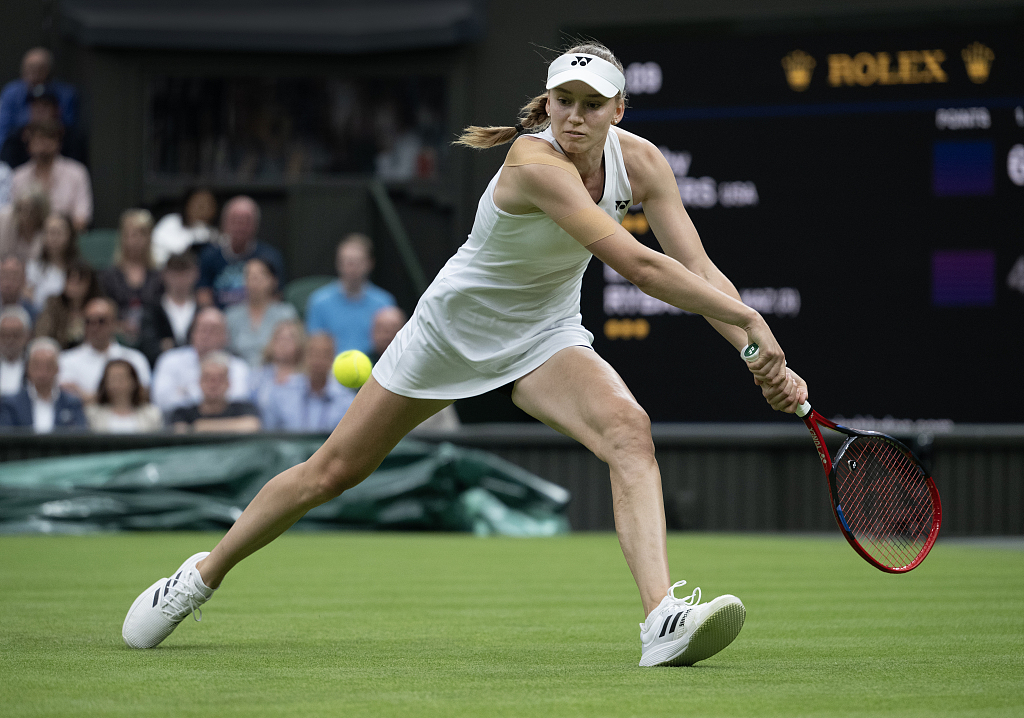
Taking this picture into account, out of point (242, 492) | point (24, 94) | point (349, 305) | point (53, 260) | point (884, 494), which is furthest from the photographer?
point (24, 94)

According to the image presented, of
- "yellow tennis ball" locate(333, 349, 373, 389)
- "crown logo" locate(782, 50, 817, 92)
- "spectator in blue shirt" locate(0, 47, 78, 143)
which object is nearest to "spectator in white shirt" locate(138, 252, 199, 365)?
"spectator in blue shirt" locate(0, 47, 78, 143)

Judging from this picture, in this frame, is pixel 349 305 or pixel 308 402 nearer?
pixel 308 402

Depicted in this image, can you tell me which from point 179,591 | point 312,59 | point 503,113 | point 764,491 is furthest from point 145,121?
point 179,591

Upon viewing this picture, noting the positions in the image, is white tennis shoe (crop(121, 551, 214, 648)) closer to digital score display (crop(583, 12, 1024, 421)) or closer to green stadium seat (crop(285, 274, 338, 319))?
→ digital score display (crop(583, 12, 1024, 421))

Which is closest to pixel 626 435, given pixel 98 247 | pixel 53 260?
pixel 53 260

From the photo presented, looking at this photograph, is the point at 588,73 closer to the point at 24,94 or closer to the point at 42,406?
the point at 42,406

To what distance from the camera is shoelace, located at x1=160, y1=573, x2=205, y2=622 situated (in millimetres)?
3957

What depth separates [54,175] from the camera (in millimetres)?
11719

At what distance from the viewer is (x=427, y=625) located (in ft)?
15.2

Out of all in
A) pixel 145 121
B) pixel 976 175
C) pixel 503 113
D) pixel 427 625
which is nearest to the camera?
pixel 427 625

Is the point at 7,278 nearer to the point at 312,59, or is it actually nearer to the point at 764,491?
the point at 312,59

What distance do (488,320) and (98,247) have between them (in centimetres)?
880

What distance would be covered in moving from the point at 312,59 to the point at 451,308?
965cm

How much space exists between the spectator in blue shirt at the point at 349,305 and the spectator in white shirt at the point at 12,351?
2.15 m
